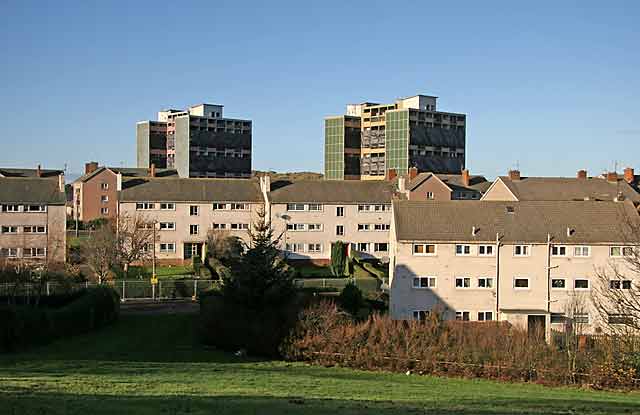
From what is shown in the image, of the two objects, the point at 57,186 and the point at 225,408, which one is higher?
the point at 57,186

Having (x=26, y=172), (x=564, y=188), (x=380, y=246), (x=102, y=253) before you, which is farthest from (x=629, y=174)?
(x=26, y=172)

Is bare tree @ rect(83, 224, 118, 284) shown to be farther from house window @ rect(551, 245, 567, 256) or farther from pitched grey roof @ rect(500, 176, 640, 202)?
pitched grey roof @ rect(500, 176, 640, 202)

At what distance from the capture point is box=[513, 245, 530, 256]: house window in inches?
1764

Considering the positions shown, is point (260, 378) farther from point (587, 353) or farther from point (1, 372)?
point (587, 353)

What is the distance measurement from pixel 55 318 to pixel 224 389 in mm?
16434

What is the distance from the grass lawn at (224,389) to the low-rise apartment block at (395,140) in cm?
8318

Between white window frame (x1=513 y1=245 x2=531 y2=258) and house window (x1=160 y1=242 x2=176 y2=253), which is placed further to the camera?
house window (x1=160 y1=242 x2=176 y2=253)

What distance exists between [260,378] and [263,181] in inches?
1929

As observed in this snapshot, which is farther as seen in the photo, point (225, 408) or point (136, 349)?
point (136, 349)

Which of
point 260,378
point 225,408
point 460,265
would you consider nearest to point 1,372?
point 260,378

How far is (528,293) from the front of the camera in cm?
4428

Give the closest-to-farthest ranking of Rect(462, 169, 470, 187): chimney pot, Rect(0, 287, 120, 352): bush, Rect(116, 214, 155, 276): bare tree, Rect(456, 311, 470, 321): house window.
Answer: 1. Rect(0, 287, 120, 352): bush
2. Rect(456, 311, 470, 321): house window
3. Rect(116, 214, 155, 276): bare tree
4. Rect(462, 169, 470, 187): chimney pot

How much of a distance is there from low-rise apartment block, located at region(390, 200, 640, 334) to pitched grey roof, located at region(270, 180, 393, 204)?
2596cm

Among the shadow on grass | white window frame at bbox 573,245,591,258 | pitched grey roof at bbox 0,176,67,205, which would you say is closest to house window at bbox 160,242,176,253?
pitched grey roof at bbox 0,176,67,205
